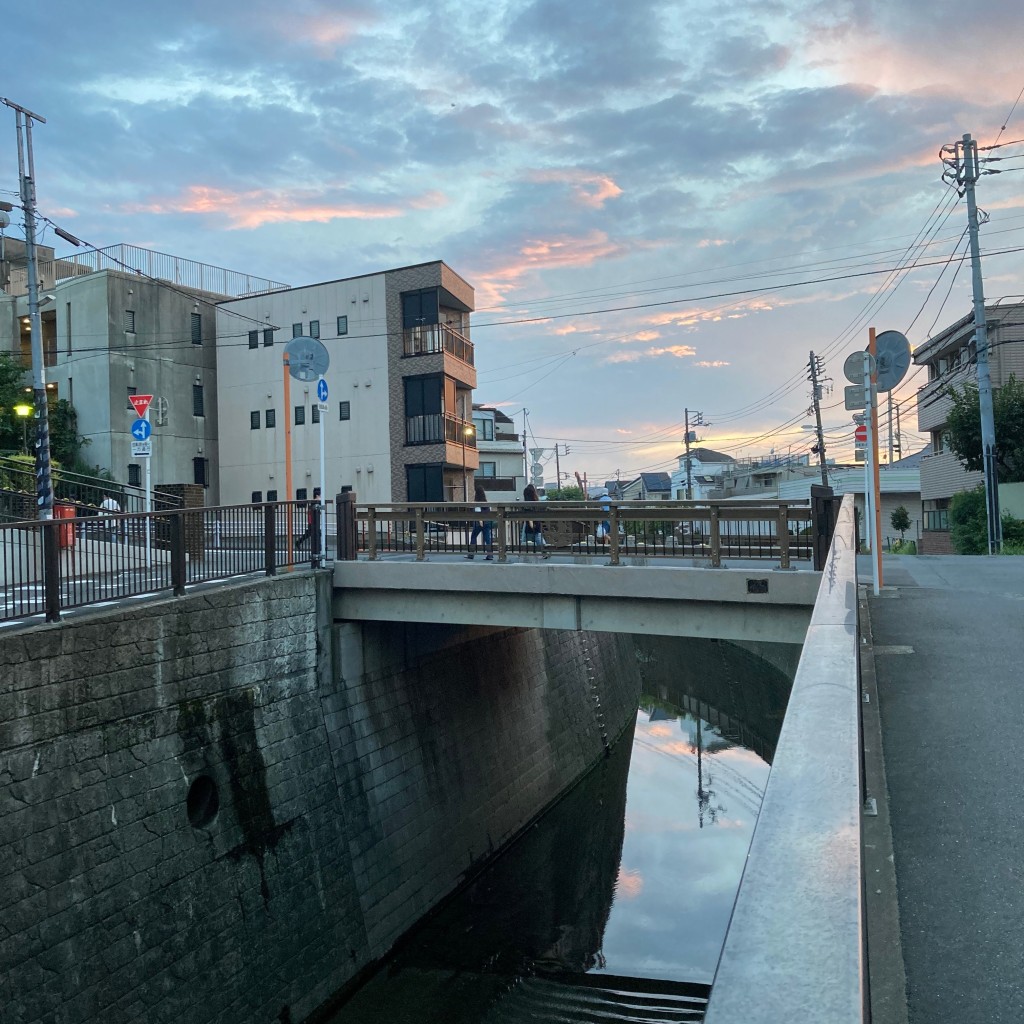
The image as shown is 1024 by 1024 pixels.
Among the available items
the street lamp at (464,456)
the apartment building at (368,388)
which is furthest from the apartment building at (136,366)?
the street lamp at (464,456)

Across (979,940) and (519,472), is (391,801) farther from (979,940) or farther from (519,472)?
(519,472)

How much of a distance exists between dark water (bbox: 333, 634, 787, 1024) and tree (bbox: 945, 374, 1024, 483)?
13591 millimetres

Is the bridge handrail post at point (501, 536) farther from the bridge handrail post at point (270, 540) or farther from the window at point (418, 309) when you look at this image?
the window at point (418, 309)

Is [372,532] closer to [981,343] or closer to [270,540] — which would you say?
[270,540]

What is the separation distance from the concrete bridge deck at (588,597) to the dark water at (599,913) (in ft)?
13.5

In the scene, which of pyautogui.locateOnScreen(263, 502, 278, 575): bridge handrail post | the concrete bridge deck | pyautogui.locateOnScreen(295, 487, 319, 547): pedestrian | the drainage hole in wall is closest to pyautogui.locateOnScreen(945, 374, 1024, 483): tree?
the concrete bridge deck

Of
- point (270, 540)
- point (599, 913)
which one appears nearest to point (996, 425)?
point (599, 913)

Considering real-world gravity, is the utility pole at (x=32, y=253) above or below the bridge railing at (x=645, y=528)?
above

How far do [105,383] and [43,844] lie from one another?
3033 centimetres

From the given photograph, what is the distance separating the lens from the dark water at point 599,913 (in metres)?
11.0


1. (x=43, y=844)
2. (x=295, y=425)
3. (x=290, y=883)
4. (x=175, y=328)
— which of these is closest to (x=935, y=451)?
(x=295, y=425)

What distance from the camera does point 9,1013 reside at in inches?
277

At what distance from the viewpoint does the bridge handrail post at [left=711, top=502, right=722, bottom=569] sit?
36.7 feet

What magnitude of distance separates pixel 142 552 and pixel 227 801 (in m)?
3.31
